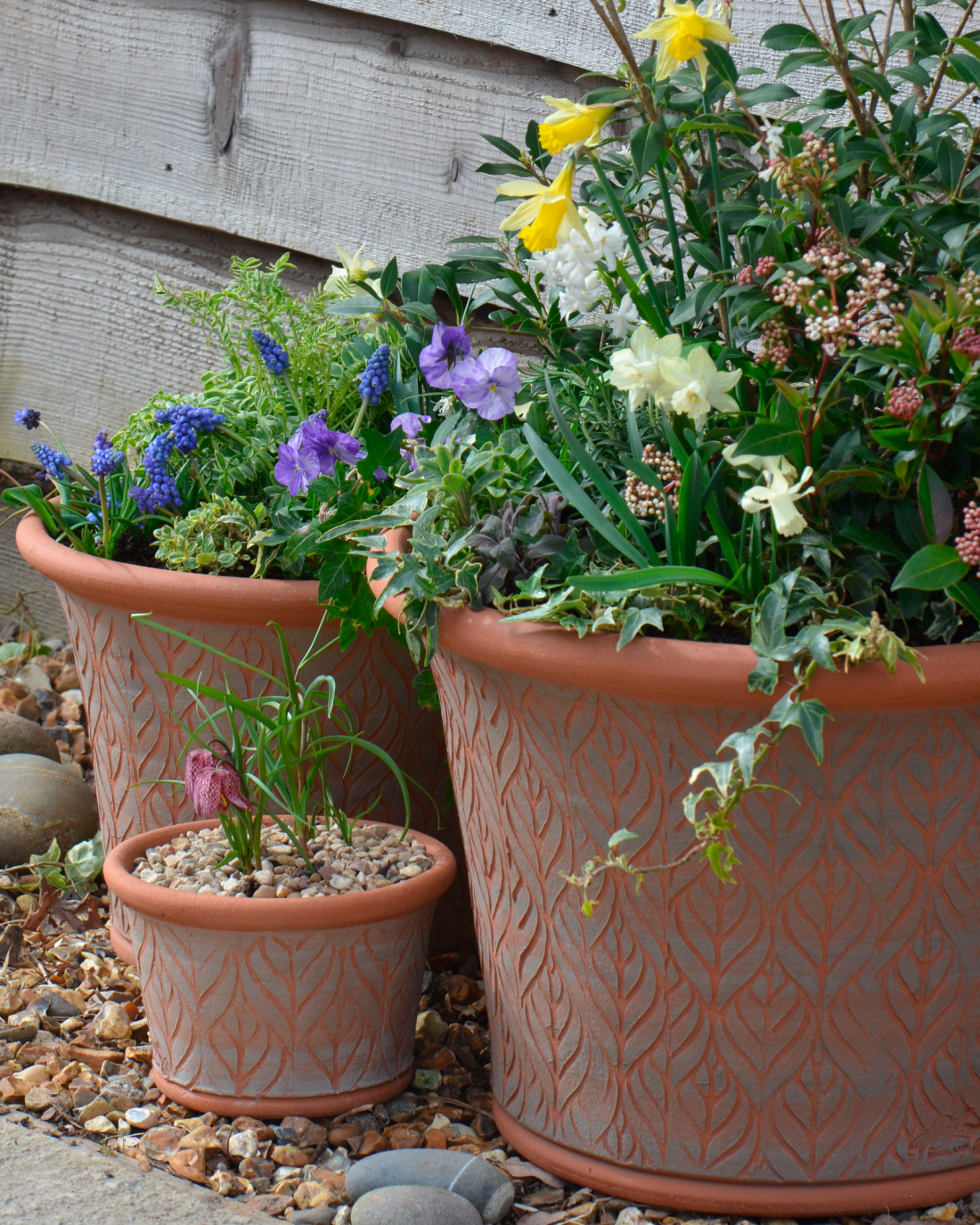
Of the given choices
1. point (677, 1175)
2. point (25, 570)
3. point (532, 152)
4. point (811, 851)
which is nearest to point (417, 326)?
point (532, 152)

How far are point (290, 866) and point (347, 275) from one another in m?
0.78

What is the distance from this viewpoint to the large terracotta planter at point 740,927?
3.51ft

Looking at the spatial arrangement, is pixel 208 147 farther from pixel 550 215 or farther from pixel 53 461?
pixel 550 215

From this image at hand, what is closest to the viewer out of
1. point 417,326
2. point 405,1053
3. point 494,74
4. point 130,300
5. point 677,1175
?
point 677,1175

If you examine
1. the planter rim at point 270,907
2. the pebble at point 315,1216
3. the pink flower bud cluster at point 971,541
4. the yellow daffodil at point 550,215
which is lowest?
the pebble at point 315,1216

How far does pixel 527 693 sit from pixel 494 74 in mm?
1217

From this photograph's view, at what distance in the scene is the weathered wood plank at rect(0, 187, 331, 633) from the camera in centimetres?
244

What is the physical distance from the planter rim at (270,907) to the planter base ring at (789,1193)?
1.10 feet

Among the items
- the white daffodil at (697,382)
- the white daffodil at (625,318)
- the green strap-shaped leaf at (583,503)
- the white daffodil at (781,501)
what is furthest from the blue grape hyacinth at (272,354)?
the white daffodil at (781,501)

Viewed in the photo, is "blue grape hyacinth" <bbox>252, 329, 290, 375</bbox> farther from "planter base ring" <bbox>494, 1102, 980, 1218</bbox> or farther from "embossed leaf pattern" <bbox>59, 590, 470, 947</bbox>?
"planter base ring" <bbox>494, 1102, 980, 1218</bbox>

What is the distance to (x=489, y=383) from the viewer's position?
1336mm

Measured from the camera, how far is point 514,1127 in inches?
51.9

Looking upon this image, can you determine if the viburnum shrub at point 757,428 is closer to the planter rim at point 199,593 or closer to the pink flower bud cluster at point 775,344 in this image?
the pink flower bud cluster at point 775,344

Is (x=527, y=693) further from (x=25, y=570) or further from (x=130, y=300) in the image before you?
(x=25, y=570)
